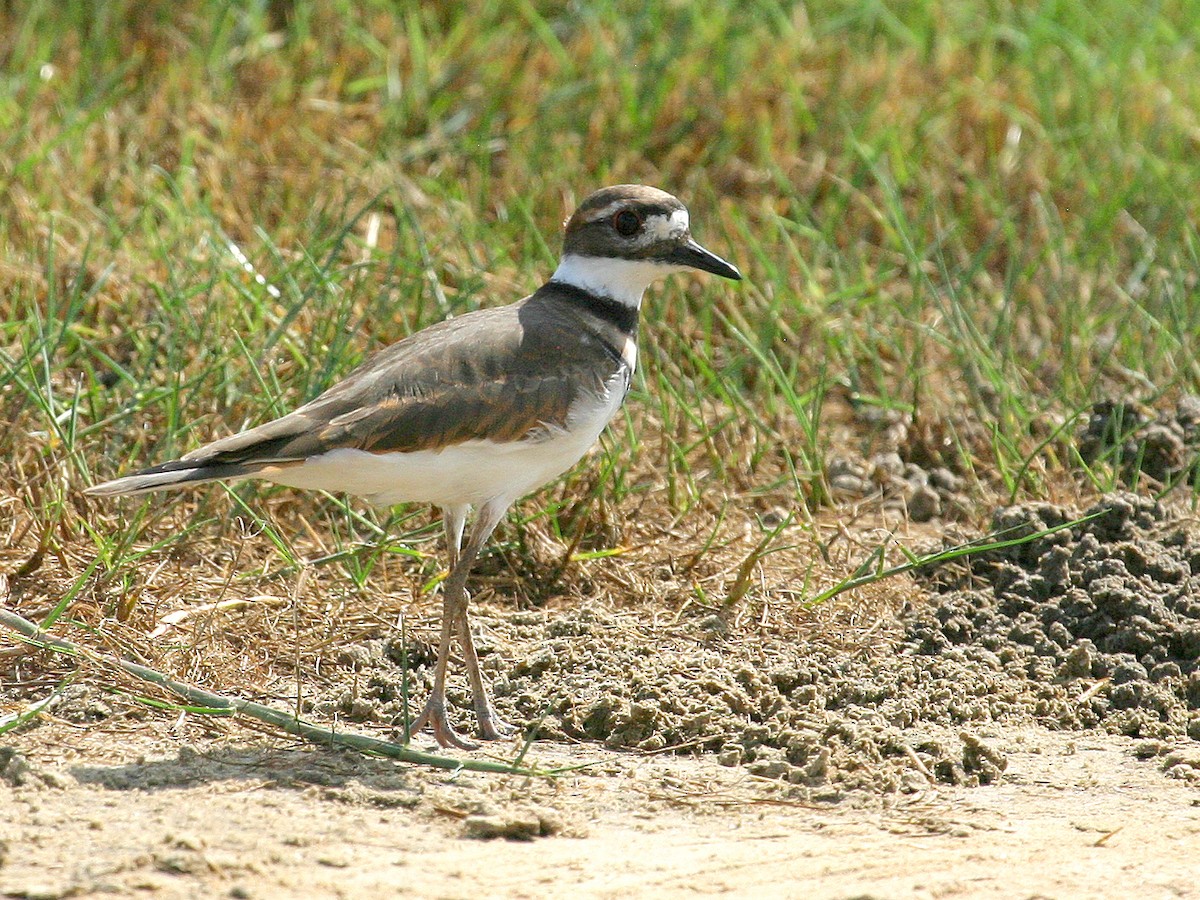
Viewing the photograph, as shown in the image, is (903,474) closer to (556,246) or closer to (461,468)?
(556,246)

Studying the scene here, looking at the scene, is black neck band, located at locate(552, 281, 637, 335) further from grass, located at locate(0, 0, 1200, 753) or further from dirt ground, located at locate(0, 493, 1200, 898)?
dirt ground, located at locate(0, 493, 1200, 898)

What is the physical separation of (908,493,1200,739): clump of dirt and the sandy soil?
13.5 inches

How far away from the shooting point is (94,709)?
405 centimetres

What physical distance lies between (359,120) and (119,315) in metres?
1.98

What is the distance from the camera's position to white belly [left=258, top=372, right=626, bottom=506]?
403cm

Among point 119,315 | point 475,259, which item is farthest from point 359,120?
point 119,315

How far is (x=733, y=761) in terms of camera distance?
13.2 feet

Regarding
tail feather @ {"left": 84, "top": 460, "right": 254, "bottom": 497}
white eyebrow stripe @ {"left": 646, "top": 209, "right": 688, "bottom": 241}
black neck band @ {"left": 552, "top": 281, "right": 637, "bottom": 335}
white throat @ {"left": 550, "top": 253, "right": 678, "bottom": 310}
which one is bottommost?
tail feather @ {"left": 84, "top": 460, "right": 254, "bottom": 497}

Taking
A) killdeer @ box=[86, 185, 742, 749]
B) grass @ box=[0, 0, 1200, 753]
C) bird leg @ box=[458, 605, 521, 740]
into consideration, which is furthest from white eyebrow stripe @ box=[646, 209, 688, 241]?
bird leg @ box=[458, 605, 521, 740]

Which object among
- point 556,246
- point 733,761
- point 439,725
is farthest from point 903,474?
point 439,725

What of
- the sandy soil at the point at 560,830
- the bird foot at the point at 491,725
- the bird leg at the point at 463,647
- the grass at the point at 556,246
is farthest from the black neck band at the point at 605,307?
the sandy soil at the point at 560,830

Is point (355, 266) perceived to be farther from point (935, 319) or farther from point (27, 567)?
point (935, 319)

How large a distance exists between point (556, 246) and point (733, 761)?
126 inches

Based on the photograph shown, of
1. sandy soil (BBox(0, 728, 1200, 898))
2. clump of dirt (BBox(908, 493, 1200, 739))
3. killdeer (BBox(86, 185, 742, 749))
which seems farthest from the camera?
clump of dirt (BBox(908, 493, 1200, 739))
